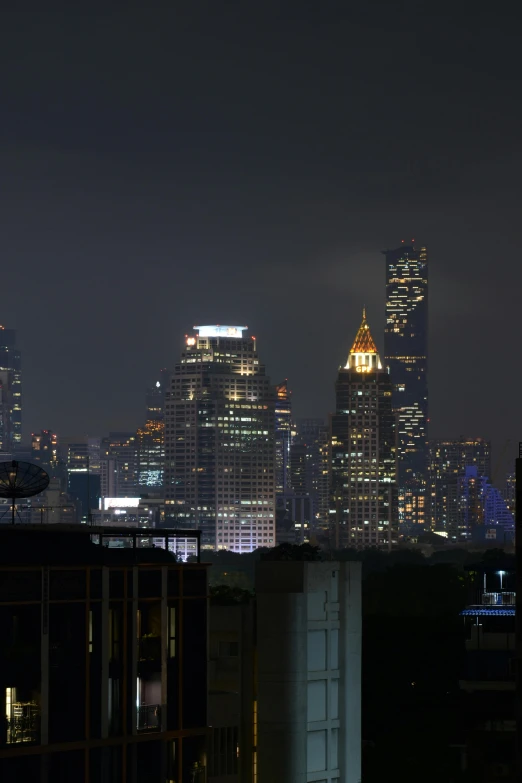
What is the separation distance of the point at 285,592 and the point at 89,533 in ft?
34.8

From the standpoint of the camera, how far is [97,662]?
49156mm

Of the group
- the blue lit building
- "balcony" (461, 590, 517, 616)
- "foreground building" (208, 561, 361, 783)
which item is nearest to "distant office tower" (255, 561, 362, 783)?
"foreground building" (208, 561, 361, 783)

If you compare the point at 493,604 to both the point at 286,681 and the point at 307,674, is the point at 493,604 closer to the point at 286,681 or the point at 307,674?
the point at 307,674

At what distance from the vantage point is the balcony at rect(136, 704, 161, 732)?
164 ft

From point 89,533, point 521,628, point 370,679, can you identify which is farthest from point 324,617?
point 370,679

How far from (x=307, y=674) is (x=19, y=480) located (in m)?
11.8

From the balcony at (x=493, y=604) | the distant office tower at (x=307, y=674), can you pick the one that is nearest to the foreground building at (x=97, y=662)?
the distant office tower at (x=307, y=674)

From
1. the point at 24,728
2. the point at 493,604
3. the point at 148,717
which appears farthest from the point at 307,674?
the point at 493,604

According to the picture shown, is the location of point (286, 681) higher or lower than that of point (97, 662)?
lower

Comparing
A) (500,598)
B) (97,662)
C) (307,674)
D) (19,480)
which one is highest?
(19,480)

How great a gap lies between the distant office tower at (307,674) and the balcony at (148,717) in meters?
8.96

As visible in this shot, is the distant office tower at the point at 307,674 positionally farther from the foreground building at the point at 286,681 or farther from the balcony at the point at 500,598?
the balcony at the point at 500,598

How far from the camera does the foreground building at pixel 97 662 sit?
157 ft

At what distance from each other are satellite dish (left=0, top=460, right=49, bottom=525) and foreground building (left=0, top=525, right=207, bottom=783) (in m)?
2.71
